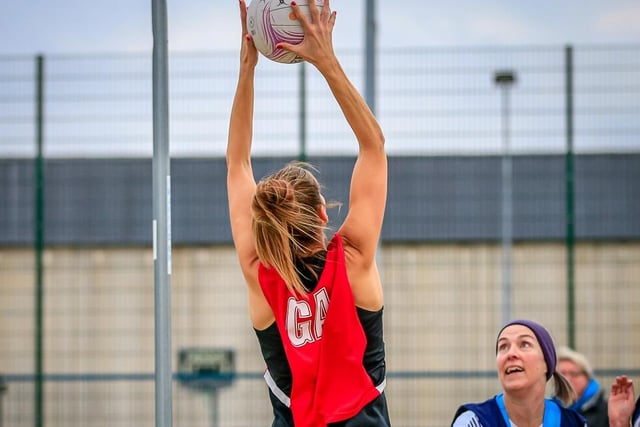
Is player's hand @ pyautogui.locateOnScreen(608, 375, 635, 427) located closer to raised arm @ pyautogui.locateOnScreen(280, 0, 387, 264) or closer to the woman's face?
the woman's face

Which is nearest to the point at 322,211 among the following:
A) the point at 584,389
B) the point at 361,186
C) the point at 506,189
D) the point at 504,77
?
the point at 361,186

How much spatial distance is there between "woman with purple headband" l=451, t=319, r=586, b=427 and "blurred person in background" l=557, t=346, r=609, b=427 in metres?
2.80

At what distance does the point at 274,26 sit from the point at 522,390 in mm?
1588

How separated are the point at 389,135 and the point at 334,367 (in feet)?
20.6

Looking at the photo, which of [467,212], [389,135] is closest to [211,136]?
[389,135]

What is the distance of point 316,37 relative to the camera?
324cm

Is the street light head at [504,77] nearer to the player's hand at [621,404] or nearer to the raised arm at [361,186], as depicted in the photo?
the player's hand at [621,404]

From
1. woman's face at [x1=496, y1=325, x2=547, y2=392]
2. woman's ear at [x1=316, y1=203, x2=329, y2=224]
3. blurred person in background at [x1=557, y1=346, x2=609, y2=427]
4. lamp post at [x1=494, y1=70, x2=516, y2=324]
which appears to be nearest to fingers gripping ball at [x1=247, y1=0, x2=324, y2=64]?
woman's ear at [x1=316, y1=203, x2=329, y2=224]

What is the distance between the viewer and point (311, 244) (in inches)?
126

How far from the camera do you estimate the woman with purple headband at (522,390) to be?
3.85 metres

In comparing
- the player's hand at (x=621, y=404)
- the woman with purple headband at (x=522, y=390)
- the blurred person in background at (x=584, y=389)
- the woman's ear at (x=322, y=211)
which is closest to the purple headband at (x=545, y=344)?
the woman with purple headband at (x=522, y=390)

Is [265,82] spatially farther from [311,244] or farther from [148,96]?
[311,244]

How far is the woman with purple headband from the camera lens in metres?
3.85

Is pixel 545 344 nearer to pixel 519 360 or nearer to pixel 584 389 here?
pixel 519 360
